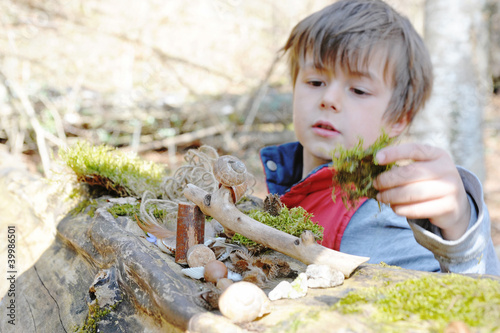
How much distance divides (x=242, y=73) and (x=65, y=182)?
6914mm

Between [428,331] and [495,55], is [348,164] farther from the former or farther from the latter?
[495,55]

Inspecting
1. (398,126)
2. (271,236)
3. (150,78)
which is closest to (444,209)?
(271,236)

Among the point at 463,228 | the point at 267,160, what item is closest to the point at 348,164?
the point at 463,228

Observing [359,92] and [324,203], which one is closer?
[324,203]

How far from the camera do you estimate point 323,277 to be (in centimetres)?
127

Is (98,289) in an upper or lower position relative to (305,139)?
lower

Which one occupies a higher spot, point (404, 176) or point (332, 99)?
point (332, 99)

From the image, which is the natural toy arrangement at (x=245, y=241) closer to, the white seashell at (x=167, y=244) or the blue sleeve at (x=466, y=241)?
the white seashell at (x=167, y=244)

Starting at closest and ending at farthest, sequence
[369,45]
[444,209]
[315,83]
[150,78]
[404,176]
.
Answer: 1. [404,176]
2. [444,209]
3. [369,45]
4. [315,83]
5. [150,78]

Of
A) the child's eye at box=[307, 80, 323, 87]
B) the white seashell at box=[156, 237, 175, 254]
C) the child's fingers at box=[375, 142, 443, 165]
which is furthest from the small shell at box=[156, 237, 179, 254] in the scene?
the child's eye at box=[307, 80, 323, 87]

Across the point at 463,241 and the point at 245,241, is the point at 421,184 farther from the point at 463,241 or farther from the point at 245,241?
the point at 245,241

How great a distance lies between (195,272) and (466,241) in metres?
1.07

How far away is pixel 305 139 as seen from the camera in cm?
264

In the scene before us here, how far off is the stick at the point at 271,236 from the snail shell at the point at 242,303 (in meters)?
0.32
